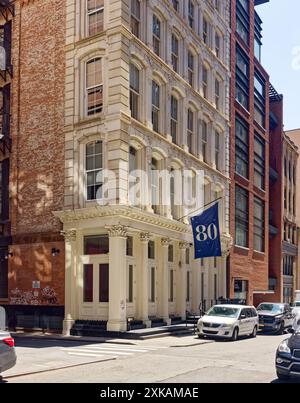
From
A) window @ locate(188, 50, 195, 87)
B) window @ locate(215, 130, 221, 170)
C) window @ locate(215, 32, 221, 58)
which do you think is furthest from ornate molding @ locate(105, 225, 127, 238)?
window @ locate(215, 32, 221, 58)

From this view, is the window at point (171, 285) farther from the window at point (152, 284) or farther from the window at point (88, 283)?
the window at point (88, 283)

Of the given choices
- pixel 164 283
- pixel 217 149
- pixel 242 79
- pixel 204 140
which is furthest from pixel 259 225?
pixel 164 283

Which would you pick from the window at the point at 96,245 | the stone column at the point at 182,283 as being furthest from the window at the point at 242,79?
the window at the point at 96,245

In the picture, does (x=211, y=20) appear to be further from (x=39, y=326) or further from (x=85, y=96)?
(x=39, y=326)

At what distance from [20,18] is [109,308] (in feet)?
53.5

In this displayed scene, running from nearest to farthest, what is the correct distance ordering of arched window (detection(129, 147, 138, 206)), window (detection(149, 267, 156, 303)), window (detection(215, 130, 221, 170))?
arched window (detection(129, 147, 138, 206)) → window (detection(149, 267, 156, 303)) → window (detection(215, 130, 221, 170))

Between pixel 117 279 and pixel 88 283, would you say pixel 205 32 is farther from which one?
pixel 117 279

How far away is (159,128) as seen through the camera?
29438 millimetres

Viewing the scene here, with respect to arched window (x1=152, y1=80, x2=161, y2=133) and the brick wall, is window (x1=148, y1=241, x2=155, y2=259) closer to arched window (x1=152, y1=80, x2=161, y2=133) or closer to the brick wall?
the brick wall

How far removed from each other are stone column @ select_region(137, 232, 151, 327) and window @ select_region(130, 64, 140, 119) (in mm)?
5993

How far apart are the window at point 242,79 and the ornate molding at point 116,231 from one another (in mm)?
21910

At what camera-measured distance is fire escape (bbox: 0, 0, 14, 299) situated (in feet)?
95.6

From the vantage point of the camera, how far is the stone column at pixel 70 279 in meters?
25.6
